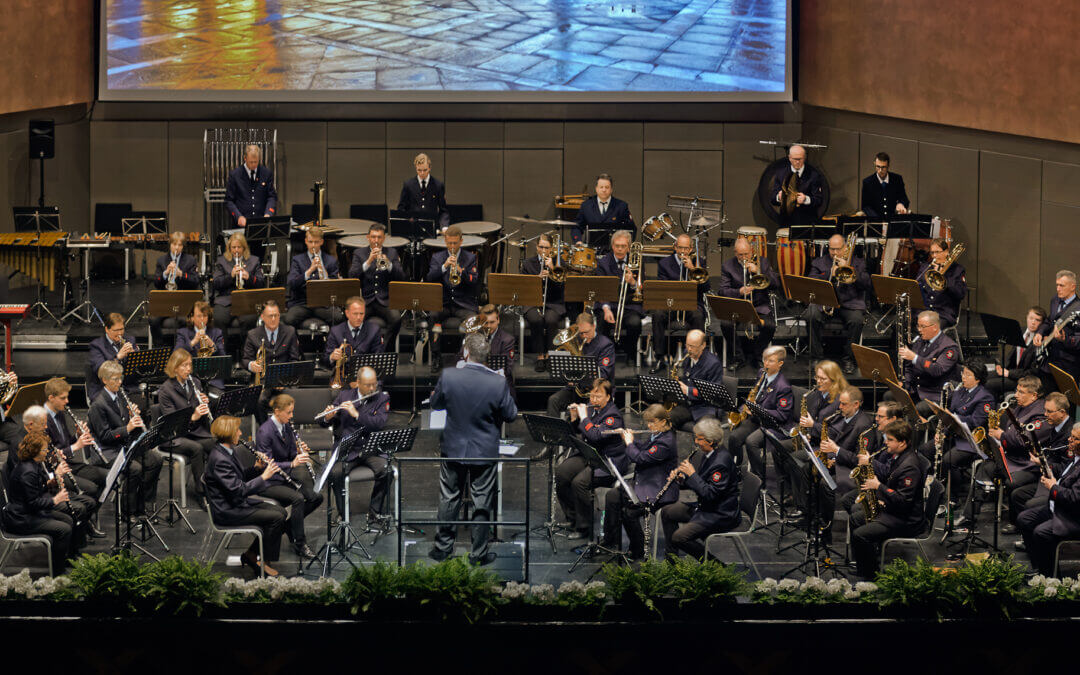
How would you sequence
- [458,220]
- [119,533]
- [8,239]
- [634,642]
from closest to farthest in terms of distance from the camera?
[634,642] < [119,533] < [8,239] < [458,220]

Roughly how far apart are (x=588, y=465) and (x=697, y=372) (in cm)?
200

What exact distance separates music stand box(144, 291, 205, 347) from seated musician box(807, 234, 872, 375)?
6.33m

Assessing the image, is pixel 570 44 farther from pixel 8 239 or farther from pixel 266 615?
pixel 266 615

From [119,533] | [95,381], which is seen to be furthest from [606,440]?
[95,381]

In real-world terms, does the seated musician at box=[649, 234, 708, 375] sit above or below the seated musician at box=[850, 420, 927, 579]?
above

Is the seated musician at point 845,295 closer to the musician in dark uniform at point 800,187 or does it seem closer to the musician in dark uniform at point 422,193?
the musician in dark uniform at point 800,187

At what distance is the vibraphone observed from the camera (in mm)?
14930

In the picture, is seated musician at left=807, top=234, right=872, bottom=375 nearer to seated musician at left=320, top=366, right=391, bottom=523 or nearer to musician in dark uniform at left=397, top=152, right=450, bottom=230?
musician in dark uniform at left=397, top=152, right=450, bottom=230

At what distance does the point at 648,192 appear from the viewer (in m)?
19.0

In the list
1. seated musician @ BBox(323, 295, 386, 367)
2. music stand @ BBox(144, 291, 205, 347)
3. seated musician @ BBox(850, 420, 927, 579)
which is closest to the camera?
seated musician @ BBox(850, 420, 927, 579)

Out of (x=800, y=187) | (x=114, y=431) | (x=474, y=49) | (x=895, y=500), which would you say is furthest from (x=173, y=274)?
(x=895, y=500)

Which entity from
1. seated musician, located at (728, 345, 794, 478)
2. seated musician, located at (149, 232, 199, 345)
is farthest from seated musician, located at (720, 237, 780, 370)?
seated musician, located at (149, 232, 199, 345)

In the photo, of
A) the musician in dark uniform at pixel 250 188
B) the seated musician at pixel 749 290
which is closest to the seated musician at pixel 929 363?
the seated musician at pixel 749 290

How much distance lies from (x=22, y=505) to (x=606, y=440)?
14.4 feet
